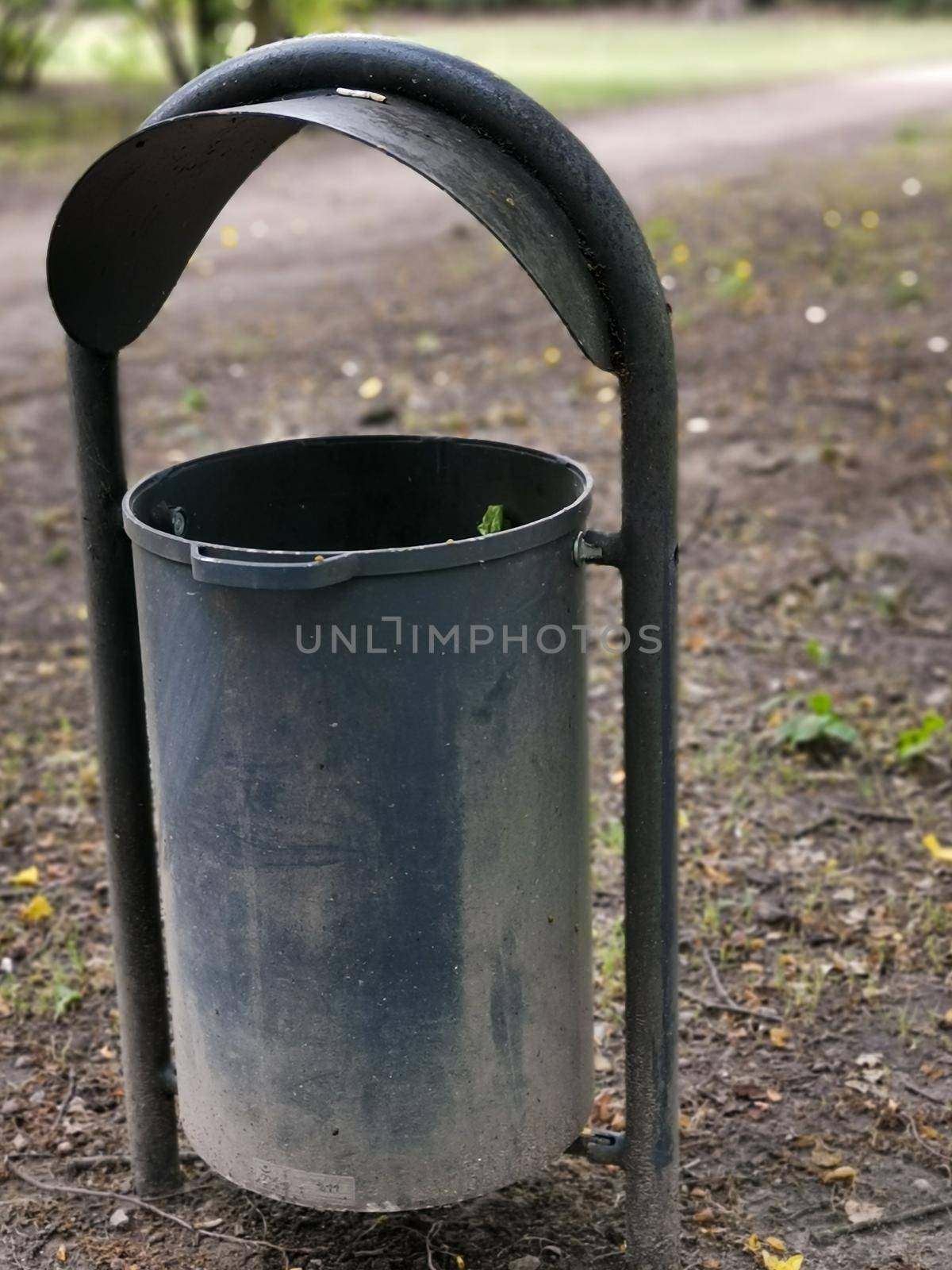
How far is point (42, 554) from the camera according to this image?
5508 millimetres

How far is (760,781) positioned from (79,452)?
6.79 ft

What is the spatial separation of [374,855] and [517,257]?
30.4 inches

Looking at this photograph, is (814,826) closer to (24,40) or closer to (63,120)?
(63,120)

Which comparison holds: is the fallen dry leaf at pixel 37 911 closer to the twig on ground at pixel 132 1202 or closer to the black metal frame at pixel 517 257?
the twig on ground at pixel 132 1202

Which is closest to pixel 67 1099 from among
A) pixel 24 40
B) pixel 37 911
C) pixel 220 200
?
pixel 37 911

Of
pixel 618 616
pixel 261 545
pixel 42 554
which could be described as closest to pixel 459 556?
pixel 261 545

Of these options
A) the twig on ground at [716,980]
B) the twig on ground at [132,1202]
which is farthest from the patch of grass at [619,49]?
the twig on ground at [132,1202]

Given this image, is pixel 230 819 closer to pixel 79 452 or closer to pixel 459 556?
pixel 459 556

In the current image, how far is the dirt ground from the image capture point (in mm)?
2531

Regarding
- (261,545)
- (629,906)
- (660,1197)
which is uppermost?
(261,545)

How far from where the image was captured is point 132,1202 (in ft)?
8.42

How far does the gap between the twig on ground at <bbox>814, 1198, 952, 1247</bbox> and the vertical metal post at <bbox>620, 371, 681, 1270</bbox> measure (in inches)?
10.7

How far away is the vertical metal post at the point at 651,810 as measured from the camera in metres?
2.07

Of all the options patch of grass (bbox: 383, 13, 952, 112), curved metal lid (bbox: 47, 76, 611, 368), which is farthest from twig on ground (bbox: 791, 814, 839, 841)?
patch of grass (bbox: 383, 13, 952, 112)
